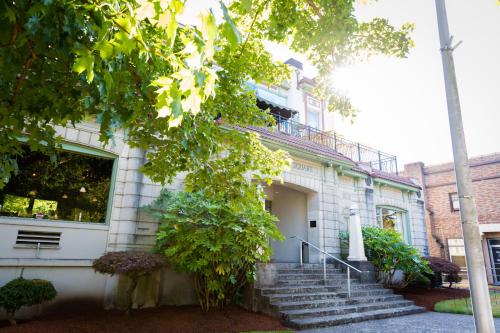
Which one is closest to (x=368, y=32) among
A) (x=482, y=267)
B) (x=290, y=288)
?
(x=482, y=267)

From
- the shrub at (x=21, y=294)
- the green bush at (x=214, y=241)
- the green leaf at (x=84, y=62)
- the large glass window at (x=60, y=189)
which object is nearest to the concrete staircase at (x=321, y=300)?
the green bush at (x=214, y=241)

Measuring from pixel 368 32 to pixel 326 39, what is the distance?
998mm

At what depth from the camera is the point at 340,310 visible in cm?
798

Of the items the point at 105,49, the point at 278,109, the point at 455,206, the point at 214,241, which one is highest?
the point at 278,109

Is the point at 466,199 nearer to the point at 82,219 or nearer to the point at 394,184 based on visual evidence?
the point at 82,219

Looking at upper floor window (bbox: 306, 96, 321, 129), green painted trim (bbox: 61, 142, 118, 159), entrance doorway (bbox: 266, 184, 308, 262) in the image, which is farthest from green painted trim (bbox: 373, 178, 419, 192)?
green painted trim (bbox: 61, 142, 118, 159)

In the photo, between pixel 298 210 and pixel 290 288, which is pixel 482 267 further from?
pixel 298 210

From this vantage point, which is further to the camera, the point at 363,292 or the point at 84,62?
the point at 363,292

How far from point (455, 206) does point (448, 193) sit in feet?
3.25

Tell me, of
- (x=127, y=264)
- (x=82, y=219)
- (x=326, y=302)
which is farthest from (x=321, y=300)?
(x=82, y=219)

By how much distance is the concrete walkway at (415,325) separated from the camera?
6.89 metres

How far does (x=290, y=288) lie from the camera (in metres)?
8.44

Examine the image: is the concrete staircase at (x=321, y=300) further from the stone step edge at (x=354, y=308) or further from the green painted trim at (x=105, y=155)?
the green painted trim at (x=105, y=155)

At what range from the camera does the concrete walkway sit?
22.6 feet
